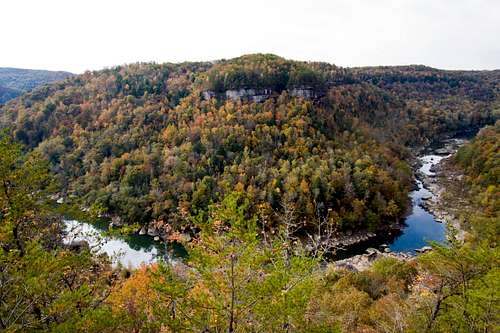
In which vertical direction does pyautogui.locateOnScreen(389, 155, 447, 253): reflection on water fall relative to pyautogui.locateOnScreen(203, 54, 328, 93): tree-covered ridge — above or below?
below

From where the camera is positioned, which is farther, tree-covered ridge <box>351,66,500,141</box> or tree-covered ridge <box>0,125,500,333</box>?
tree-covered ridge <box>351,66,500,141</box>

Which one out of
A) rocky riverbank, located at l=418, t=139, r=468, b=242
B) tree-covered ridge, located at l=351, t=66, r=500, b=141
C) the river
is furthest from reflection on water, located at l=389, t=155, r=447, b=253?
tree-covered ridge, located at l=351, t=66, r=500, b=141

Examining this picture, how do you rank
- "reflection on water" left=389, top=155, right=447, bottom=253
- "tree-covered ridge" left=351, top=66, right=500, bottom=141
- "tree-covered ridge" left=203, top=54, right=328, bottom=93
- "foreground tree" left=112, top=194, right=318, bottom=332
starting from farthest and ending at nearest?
1. "tree-covered ridge" left=351, top=66, right=500, bottom=141
2. "tree-covered ridge" left=203, top=54, right=328, bottom=93
3. "reflection on water" left=389, top=155, right=447, bottom=253
4. "foreground tree" left=112, top=194, right=318, bottom=332

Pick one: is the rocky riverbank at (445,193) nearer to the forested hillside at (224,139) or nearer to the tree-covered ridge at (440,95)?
the forested hillside at (224,139)

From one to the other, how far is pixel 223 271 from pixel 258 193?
38722 millimetres

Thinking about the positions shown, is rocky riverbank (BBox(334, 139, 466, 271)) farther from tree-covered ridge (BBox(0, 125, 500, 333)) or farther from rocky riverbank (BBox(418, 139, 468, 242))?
tree-covered ridge (BBox(0, 125, 500, 333))

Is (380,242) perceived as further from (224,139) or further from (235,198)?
(235,198)

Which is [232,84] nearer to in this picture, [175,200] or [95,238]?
[175,200]

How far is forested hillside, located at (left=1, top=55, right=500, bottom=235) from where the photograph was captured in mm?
47125

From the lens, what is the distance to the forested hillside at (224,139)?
155 feet

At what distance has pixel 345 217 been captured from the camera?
44.3 m

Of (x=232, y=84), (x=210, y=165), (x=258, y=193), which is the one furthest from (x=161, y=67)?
(x=258, y=193)

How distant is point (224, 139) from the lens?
5678cm

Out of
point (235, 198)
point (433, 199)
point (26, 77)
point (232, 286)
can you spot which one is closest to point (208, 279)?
point (232, 286)
